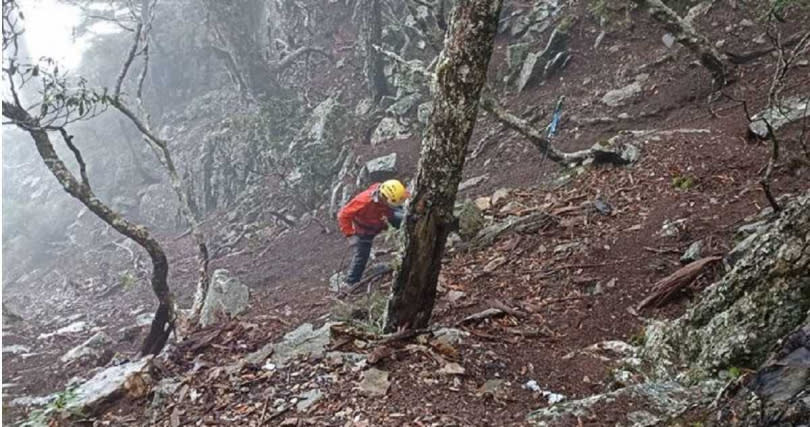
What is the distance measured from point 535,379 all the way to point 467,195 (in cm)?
636

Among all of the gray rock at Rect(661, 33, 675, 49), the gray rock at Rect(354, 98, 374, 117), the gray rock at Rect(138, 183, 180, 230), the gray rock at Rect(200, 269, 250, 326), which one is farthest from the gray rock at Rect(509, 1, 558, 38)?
the gray rock at Rect(138, 183, 180, 230)

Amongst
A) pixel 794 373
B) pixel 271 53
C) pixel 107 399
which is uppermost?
pixel 271 53

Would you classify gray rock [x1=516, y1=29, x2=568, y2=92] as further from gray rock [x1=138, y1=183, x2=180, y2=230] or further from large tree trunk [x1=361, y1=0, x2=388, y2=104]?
gray rock [x1=138, y1=183, x2=180, y2=230]

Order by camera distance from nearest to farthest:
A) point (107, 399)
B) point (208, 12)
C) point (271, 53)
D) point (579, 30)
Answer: point (107, 399) < point (579, 30) < point (208, 12) < point (271, 53)

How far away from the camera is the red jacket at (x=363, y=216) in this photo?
787 cm

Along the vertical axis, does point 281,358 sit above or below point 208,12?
below

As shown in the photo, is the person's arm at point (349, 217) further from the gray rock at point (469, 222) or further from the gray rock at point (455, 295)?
the gray rock at point (455, 295)

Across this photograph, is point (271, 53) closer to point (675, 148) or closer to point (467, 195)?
point (467, 195)

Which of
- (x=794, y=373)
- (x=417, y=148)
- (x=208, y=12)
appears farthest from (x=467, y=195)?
(x=208, y=12)

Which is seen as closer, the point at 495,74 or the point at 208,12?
the point at 495,74

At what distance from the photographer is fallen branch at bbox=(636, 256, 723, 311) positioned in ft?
14.8

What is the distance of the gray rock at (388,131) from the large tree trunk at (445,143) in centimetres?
948

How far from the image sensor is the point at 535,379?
3.95 meters

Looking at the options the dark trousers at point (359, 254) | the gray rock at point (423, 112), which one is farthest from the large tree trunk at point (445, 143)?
the gray rock at point (423, 112)
